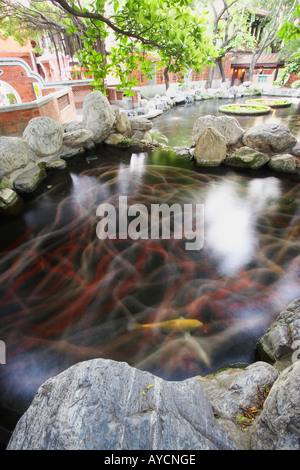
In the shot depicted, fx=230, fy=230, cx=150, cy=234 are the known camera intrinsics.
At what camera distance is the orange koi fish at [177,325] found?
3088 millimetres

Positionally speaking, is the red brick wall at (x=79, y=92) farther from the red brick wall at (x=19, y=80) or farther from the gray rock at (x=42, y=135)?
the gray rock at (x=42, y=135)

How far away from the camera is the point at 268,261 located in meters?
4.14

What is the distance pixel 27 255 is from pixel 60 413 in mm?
3766

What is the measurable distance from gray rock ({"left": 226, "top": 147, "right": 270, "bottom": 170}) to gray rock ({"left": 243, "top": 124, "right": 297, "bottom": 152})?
866 mm

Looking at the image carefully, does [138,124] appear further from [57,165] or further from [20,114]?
[20,114]

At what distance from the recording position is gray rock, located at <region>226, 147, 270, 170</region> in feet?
25.3

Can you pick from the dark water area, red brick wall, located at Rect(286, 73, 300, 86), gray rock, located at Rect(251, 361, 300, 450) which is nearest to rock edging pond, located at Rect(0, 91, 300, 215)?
the dark water area

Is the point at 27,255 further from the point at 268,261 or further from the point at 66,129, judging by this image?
the point at 66,129

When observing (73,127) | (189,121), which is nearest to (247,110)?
(189,121)

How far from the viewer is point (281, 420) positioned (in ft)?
4.17

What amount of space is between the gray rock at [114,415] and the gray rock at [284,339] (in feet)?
4.31

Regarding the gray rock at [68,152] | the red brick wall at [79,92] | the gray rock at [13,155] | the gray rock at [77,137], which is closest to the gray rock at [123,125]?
the gray rock at [77,137]

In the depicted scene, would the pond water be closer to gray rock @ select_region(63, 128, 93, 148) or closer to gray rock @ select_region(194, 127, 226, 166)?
gray rock @ select_region(194, 127, 226, 166)

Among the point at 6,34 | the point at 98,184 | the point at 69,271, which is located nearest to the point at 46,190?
the point at 98,184
